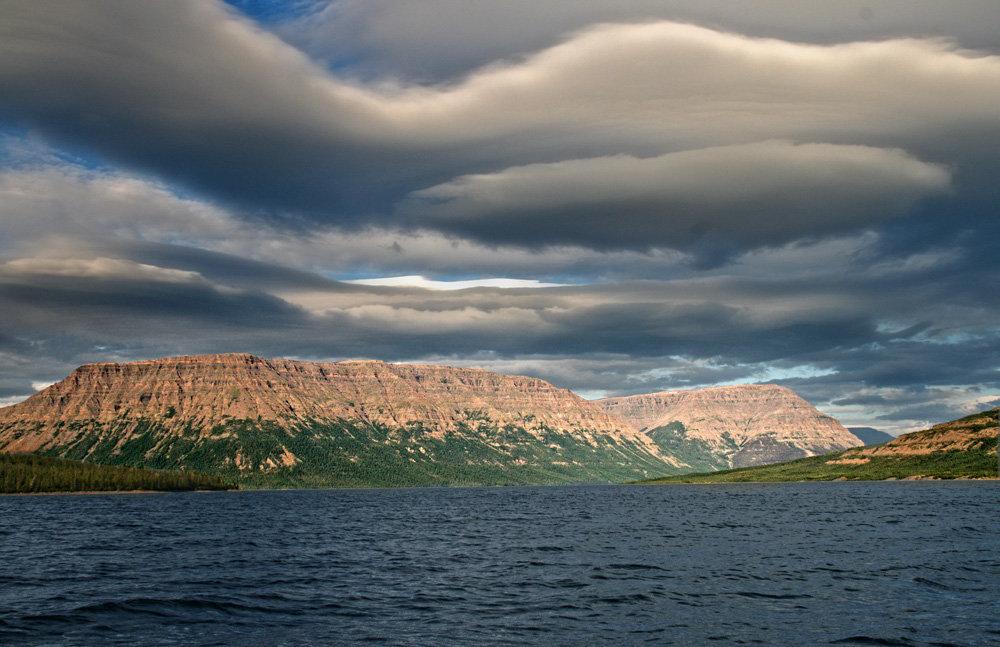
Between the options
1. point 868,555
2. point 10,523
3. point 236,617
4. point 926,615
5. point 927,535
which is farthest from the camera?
point 10,523

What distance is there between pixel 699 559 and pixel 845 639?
35.5 metres

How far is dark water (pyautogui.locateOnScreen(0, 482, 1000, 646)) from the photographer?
42.4m

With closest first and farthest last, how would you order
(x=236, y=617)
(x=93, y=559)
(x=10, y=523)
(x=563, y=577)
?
(x=236, y=617)
(x=563, y=577)
(x=93, y=559)
(x=10, y=523)

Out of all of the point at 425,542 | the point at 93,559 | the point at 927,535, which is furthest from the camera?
the point at 425,542

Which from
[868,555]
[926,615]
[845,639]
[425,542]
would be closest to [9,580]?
[425,542]

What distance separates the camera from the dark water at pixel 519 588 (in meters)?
42.4

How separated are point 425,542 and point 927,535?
6509 centimetres

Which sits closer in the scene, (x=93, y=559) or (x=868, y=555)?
(x=868, y=555)

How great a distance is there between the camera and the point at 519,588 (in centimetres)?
5834

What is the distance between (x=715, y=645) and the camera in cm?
3866

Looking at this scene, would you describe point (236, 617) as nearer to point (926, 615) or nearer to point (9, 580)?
point (9, 580)

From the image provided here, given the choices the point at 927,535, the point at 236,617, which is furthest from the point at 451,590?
the point at 927,535

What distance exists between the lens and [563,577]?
63.6 meters

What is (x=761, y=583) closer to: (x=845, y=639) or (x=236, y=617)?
(x=845, y=639)
